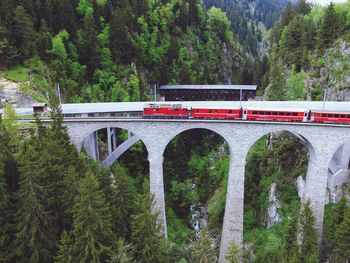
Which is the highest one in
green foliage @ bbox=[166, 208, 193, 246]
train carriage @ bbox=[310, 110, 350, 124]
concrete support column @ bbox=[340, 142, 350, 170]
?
train carriage @ bbox=[310, 110, 350, 124]

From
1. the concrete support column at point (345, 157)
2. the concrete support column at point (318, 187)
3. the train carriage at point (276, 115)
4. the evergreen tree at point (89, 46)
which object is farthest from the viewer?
the evergreen tree at point (89, 46)

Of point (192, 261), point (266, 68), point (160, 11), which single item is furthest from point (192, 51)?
point (192, 261)

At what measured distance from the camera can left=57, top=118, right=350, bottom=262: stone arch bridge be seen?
114ft

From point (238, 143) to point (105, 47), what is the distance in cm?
3972

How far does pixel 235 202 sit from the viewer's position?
36.9 metres

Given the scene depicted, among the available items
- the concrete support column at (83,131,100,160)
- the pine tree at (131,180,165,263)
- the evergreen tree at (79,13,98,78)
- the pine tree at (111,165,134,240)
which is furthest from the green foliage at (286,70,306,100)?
the pine tree at (131,180,165,263)

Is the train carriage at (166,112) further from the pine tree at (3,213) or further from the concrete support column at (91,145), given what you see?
the pine tree at (3,213)

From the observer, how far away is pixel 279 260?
29594 mm

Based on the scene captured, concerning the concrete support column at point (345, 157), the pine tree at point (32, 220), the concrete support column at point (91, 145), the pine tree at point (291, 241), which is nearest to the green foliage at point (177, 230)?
the concrete support column at point (91, 145)

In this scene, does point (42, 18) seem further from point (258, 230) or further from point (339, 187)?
point (339, 187)

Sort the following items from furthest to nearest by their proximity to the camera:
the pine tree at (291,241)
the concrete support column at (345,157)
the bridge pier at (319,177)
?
the concrete support column at (345,157), the bridge pier at (319,177), the pine tree at (291,241)

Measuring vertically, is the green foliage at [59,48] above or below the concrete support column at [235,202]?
above

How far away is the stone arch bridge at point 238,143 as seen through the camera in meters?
34.6

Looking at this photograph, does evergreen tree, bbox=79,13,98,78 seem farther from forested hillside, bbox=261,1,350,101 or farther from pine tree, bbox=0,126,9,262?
pine tree, bbox=0,126,9,262
